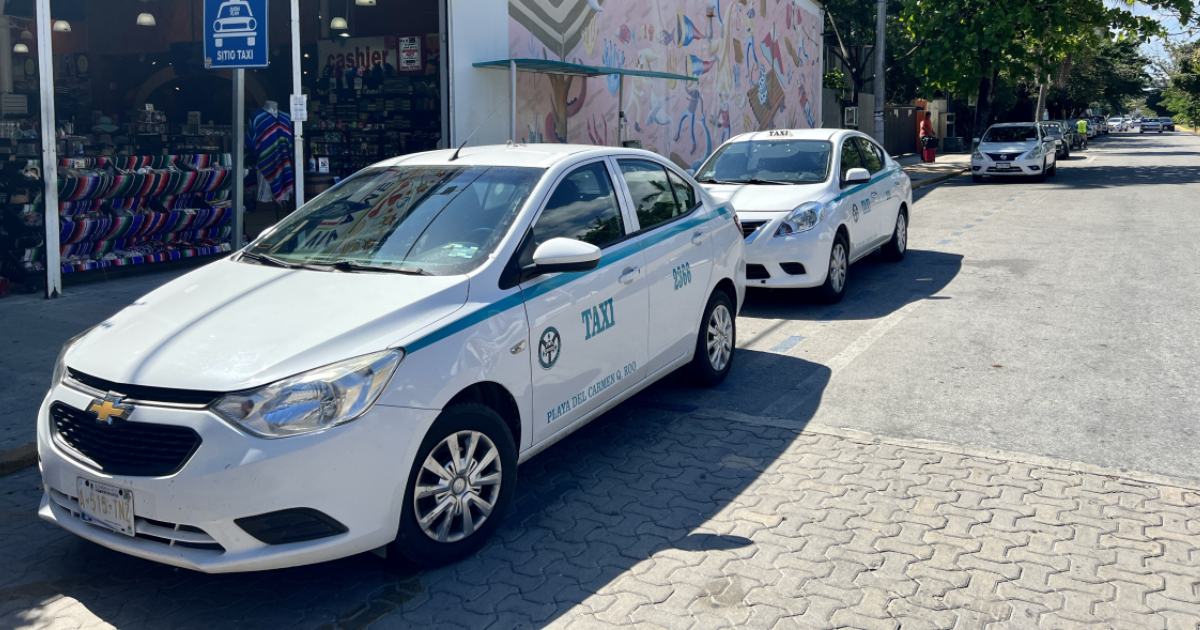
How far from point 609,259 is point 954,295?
18.8 feet

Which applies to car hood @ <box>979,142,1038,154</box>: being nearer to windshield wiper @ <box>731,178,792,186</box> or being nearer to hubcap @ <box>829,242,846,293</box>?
windshield wiper @ <box>731,178,792,186</box>

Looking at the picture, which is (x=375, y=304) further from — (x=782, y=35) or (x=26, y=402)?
(x=782, y=35)

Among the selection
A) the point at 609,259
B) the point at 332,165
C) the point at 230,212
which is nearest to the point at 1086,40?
the point at 332,165

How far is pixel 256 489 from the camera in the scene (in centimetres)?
353

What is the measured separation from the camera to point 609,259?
5266 mm

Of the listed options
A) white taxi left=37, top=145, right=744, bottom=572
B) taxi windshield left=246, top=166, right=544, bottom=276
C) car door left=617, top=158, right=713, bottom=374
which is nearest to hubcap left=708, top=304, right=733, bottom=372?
car door left=617, top=158, right=713, bottom=374

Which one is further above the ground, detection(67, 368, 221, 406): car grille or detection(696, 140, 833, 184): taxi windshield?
detection(696, 140, 833, 184): taxi windshield

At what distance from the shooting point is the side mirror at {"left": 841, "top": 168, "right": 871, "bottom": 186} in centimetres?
971

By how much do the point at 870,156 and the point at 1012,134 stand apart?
58.7 feet

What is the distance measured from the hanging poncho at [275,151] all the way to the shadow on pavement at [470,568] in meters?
7.38

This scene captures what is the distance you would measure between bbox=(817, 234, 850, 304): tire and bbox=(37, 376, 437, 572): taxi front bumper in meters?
6.20

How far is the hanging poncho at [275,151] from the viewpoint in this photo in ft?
40.4

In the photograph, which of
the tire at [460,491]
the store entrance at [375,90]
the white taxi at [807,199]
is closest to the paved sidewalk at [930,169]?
the white taxi at [807,199]

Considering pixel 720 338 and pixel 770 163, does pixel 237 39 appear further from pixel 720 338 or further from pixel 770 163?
pixel 770 163
